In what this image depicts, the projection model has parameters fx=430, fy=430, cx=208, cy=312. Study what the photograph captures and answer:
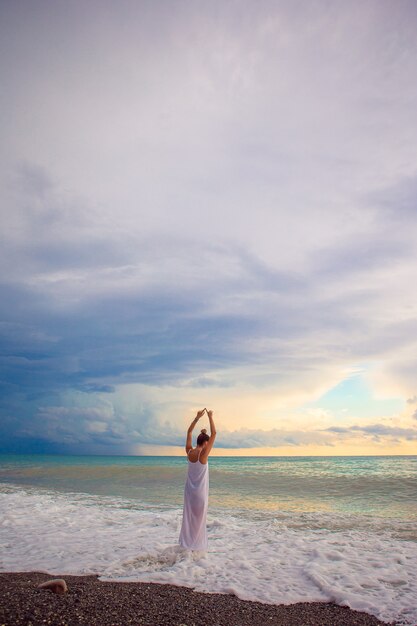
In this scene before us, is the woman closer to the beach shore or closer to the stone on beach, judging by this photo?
the beach shore

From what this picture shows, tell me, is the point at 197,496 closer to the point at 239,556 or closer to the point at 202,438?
the point at 202,438

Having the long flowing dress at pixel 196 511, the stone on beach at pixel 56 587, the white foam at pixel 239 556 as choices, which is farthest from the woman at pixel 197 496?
the stone on beach at pixel 56 587

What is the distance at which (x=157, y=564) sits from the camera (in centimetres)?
862

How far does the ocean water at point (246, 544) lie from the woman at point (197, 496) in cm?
33

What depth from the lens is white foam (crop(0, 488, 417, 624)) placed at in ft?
24.0

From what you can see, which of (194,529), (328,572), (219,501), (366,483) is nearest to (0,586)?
(194,529)

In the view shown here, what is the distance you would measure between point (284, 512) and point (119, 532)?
6984mm

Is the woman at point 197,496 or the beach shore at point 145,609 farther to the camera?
the woman at point 197,496

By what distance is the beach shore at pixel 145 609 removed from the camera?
5238mm

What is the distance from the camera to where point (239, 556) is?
958 cm

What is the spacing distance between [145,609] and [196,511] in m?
3.50

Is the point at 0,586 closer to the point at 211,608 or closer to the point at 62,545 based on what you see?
the point at 211,608

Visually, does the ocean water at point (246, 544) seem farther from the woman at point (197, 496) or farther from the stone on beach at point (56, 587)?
the stone on beach at point (56, 587)

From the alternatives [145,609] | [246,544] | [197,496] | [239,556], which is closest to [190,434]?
[197,496]
